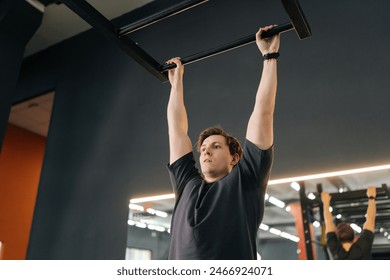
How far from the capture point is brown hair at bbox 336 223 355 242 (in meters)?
2.25

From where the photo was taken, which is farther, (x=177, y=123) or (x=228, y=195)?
(x=177, y=123)

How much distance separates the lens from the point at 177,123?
167cm

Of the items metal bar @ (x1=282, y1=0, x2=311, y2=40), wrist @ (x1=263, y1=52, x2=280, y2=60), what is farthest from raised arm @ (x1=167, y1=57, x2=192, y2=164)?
metal bar @ (x1=282, y1=0, x2=311, y2=40)

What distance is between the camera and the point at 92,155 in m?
3.65

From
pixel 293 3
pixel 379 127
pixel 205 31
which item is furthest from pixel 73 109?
pixel 293 3

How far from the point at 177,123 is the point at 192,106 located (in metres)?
1.54

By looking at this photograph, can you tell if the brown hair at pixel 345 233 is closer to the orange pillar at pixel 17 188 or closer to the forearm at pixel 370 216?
the forearm at pixel 370 216

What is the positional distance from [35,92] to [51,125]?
68cm

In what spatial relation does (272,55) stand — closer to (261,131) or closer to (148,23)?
(261,131)

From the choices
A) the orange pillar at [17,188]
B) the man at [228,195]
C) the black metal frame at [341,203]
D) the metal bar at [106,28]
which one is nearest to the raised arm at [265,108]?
the man at [228,195]

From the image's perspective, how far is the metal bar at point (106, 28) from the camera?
4.62 feet

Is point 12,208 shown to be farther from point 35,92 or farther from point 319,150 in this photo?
point 319,150

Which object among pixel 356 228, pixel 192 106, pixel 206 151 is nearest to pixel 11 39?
pixel 192 106

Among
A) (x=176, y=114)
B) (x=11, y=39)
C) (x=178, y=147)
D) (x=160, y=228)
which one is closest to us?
(x=178, y=147)
